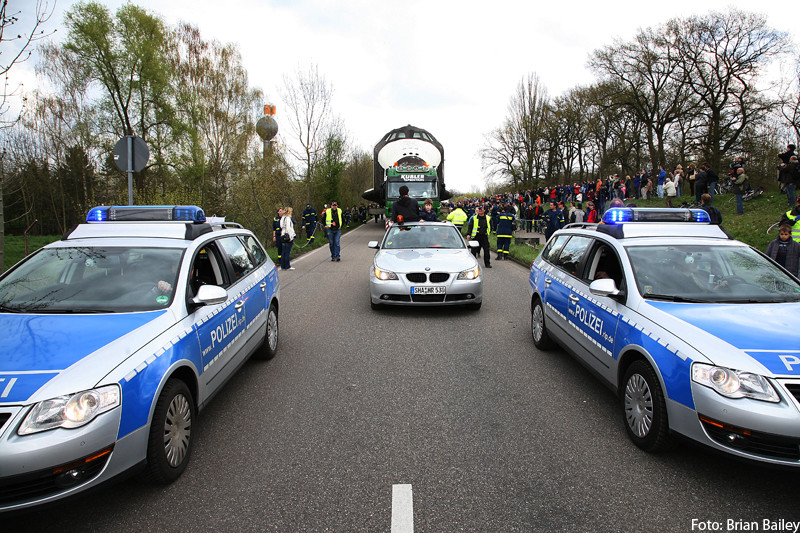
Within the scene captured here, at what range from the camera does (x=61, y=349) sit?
283 cm

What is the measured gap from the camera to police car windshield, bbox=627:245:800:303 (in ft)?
13.1

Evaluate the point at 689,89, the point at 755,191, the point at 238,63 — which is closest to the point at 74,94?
the point at 238,63

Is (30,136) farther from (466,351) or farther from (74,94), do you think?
(466,351)

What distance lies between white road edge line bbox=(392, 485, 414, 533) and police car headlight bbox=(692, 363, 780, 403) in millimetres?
1894

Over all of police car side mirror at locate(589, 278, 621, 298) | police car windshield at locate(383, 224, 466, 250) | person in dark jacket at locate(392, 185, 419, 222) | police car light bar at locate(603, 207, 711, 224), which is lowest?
police car side mirror at locate(589, 278, 621, 298)

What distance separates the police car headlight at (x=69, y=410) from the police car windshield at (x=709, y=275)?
3.84 metres

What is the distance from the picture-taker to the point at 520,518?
2.74 metres

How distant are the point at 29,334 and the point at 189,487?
1.37 meters

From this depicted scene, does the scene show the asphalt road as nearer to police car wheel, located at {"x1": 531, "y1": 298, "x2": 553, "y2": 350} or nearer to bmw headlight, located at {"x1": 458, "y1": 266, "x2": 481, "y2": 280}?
police car wheel, located at {"x1": 531, "y1": 298, "x2": 553, "y2": 350}

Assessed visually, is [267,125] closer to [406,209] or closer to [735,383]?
[406,209]

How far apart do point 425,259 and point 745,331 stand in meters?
5.46

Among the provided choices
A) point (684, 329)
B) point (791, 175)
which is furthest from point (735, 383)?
point (791, 175)

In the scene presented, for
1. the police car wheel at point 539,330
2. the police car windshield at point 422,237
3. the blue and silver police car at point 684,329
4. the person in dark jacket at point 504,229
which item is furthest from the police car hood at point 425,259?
the person in dark jacket at point 504,229

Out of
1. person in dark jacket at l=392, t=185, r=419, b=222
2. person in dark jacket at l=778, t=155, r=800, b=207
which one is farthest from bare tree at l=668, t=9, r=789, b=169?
person in dark jacket at l=392, t=185, r=419, b=222
